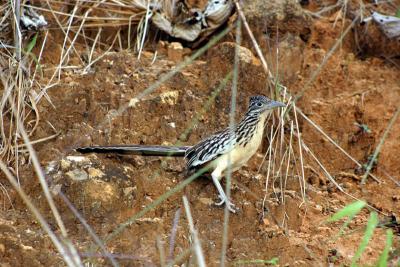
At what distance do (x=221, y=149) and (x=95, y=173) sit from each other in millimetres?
882

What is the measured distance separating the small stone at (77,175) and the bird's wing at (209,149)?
76 cm

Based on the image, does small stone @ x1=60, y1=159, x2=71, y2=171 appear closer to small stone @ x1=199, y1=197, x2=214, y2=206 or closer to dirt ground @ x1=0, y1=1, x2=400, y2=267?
dirt ground @ x1=0, y1=1, x2=400, y2=267

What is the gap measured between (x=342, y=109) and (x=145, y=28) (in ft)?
5.59

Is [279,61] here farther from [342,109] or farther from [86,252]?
[86,252]

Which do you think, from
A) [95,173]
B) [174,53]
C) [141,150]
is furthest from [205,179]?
[174,53]

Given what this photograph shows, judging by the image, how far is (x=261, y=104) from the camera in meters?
5.66

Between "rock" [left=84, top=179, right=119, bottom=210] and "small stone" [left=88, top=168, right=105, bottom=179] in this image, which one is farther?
"small stone" [left=88, top=168, right=105, bottom=179]

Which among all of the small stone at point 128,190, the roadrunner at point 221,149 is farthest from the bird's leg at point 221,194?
the small stone at point 128,190

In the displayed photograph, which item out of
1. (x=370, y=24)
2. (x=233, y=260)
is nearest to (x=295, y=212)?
(x=233, y=260)

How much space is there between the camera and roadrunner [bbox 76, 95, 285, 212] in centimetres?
543

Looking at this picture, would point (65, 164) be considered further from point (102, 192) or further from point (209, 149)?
point (209, 149)

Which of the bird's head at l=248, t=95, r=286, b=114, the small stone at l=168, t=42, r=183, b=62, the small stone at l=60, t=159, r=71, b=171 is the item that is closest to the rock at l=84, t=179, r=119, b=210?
the small stone at l=60, t=159, r=71, b=171

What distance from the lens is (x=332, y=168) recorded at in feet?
20.5

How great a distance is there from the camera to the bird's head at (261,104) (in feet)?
18.5
